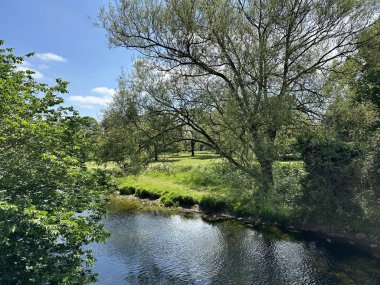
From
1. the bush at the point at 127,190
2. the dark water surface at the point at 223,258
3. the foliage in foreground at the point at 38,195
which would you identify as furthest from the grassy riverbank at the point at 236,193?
the foliage in foreground at the point at 38,195

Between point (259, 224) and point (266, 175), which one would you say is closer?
point (266, 175)

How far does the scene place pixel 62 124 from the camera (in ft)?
45.5

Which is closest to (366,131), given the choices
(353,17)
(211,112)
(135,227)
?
(353,17)

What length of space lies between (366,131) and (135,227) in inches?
672

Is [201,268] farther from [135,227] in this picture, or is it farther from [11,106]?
[11,106]

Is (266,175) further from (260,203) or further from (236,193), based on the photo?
(236,193)

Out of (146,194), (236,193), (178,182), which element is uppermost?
(178,182)

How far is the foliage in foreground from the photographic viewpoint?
8805 millimetres

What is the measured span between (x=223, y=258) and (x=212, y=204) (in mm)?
9808

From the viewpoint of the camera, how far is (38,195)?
35.2 feet

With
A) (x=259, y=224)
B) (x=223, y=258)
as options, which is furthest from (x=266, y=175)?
(x=223, y=258)

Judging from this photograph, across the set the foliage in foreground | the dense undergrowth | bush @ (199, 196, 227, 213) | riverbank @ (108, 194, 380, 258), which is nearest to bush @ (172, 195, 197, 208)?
riverbank @ (108, 194, 380, 258)

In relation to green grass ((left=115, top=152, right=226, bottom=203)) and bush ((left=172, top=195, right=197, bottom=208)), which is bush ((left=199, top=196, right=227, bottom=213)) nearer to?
green grass ((left=115, top=152, right=226, bottom=203))

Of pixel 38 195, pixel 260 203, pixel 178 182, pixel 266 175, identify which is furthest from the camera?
pixel 178 182
